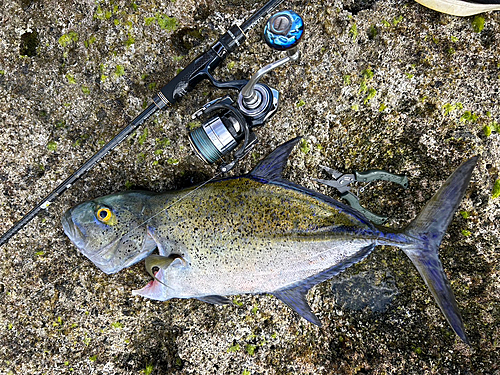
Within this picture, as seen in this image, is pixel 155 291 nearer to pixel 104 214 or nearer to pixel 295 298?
pixel 104 214

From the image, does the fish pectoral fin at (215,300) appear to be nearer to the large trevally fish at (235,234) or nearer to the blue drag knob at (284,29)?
the large trevally fish at (235,234)

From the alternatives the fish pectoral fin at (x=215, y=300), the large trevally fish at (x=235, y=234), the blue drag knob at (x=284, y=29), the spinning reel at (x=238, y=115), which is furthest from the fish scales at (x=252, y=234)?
the blue drag knob at (x=284, y=29)

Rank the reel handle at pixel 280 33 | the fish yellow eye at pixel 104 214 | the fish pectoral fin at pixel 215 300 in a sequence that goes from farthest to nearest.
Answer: the fish pectoral fin at pixel 215 300, the fish yellow eye at pixel 104 214, the reel handle at pixel 280 33

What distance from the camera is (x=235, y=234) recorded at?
6.50 ft

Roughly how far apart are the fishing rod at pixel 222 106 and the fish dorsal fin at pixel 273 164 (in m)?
0.14

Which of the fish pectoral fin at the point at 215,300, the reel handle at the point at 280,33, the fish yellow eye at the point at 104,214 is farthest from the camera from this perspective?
the fish pectoral fin at the point at 215,300

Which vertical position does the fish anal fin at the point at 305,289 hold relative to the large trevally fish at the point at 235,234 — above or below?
below

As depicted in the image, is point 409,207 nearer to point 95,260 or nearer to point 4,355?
point 95,260

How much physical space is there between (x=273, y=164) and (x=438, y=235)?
1.06 meters

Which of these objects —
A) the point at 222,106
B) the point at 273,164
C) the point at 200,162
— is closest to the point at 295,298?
the point at 273,164

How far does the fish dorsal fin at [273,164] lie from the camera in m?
1.96

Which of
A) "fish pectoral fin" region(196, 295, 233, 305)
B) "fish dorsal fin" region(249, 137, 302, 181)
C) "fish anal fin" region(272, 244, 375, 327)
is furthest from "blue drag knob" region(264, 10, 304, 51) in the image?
"fish pectoral fin" region(196, 295, 233, 305)

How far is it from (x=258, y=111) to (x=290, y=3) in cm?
85

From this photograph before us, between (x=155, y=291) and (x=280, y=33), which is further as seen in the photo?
(x=155, y=291)
